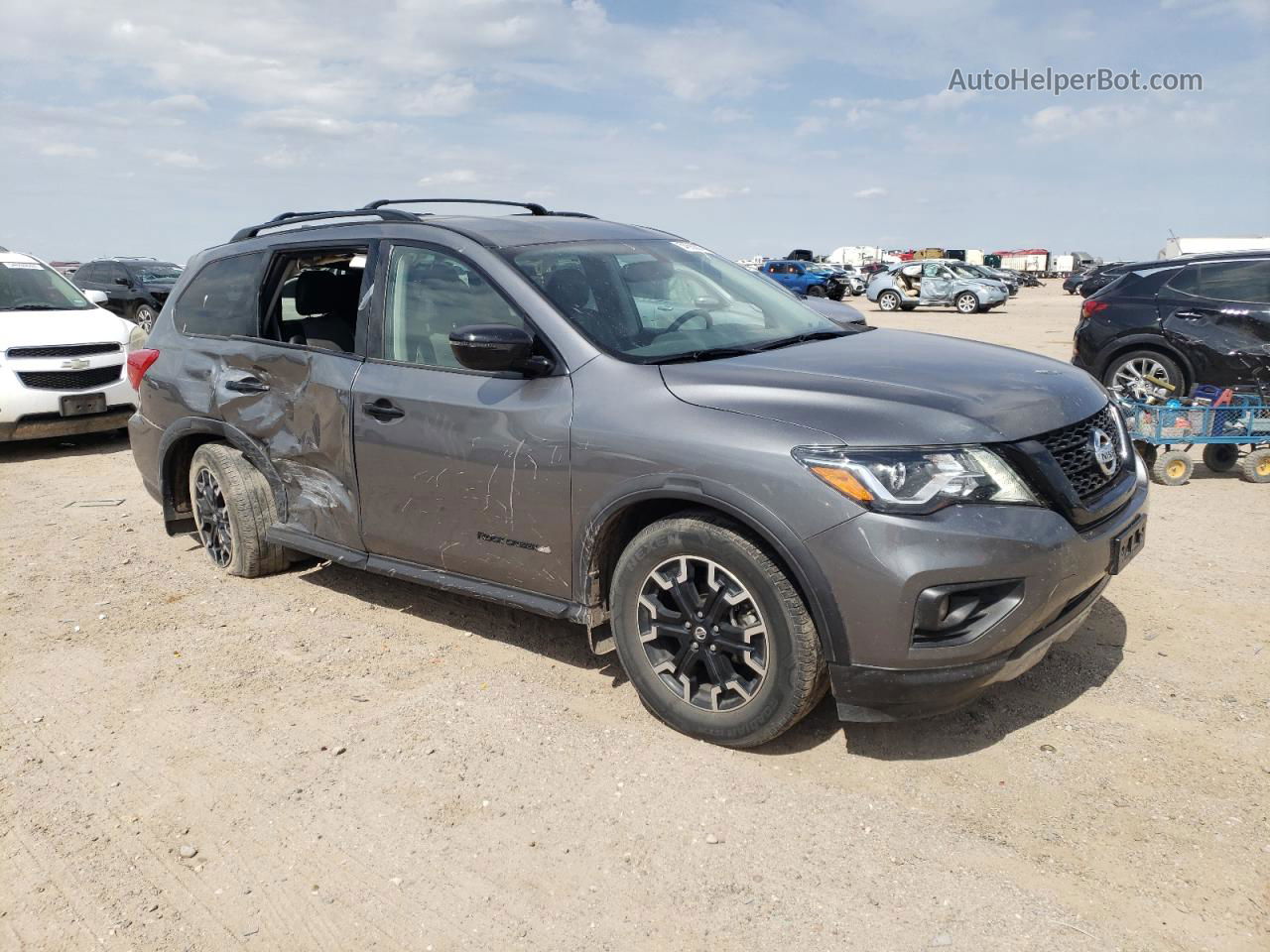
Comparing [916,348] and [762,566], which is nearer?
[762,566]

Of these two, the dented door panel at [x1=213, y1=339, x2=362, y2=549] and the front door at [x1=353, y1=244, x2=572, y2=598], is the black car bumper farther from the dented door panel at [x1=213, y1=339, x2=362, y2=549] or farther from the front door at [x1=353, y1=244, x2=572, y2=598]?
the dented door panel at [x1=213, y1=339, x2=362, y2=549]

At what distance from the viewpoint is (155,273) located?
69.6 ft

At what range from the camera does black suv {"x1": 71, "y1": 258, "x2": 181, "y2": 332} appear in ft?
65.6

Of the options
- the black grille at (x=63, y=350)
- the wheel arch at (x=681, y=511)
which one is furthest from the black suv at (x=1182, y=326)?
the black grille at (x=63, y=350)

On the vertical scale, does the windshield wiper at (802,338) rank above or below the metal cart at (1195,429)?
above

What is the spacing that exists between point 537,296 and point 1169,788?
8.93 ft

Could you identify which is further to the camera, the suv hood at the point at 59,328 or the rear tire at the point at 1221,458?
the suv hood at the point at 59,328

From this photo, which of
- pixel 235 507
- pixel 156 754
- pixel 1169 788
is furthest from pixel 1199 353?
pixel 156 754

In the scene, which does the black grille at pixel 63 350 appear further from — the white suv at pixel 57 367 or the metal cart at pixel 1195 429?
the metal cart at pixel 1195 429

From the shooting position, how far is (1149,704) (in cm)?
385

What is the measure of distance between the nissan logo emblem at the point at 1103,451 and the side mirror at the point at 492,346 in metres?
1.99

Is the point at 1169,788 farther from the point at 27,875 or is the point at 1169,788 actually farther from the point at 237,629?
the point at 237,629

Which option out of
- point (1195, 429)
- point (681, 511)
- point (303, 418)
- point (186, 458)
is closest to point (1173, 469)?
point (1195, 429)

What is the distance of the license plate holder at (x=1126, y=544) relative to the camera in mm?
3439
